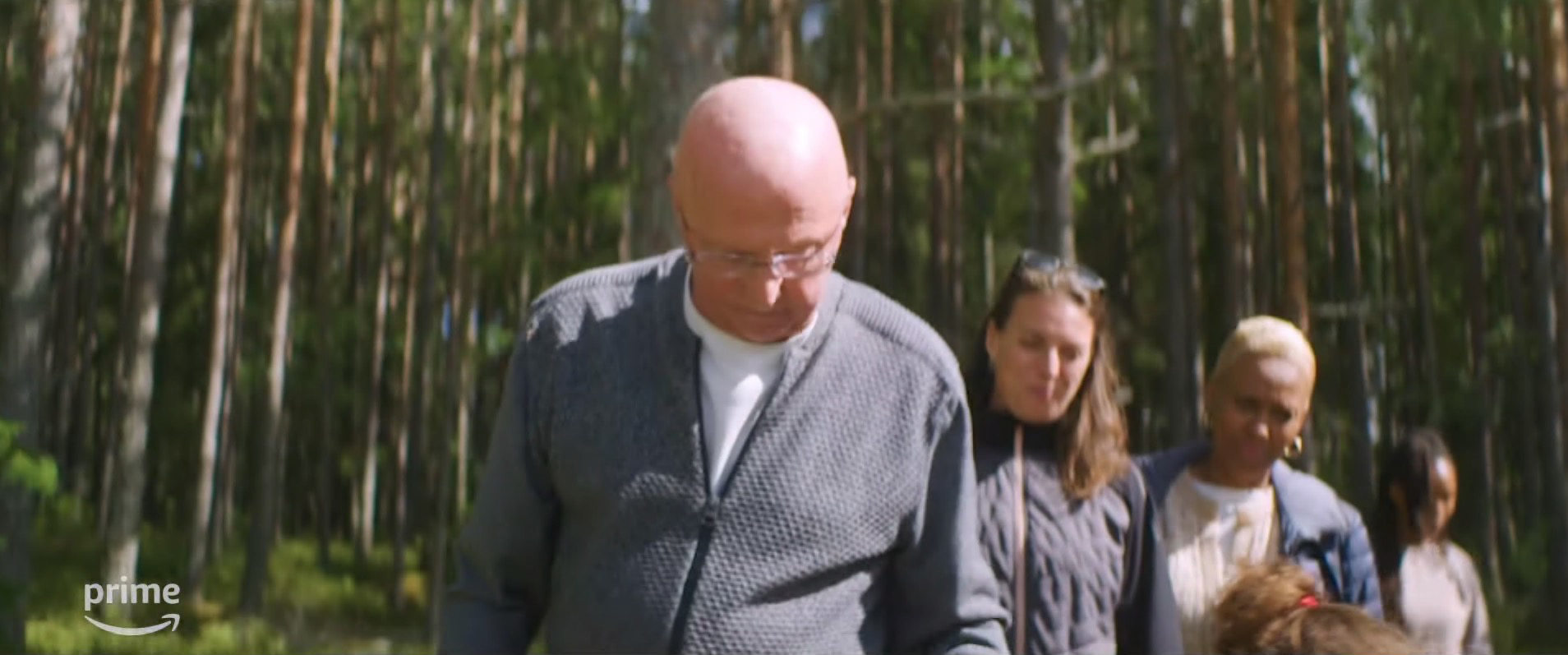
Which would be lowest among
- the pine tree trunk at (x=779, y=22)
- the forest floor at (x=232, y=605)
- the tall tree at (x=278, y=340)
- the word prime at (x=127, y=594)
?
the forest floor at (x=232, y=605)

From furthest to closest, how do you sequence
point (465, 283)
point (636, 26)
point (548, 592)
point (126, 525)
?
point (465, 283), point (636, 26), point (126, 525), point (548, 592)

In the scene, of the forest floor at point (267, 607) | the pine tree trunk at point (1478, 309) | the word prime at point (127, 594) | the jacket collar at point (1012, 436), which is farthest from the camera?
the pine tree trunk at point (1478, 309)

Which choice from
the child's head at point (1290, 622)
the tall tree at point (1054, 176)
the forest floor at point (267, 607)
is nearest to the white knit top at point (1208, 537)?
the child's head at point (1290, 622)

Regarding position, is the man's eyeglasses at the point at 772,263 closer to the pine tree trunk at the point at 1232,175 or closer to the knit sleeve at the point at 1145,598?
the knit sleeve at the point at 1145,598

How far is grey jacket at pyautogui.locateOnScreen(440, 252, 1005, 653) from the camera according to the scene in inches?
68.1

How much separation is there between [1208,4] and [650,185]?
8661 mm

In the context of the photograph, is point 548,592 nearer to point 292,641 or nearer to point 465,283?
point 292,641

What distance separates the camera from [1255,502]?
353 centimetres

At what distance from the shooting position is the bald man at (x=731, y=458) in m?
1.69

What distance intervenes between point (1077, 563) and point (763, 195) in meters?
1.40

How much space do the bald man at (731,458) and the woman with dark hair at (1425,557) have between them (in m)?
2.85

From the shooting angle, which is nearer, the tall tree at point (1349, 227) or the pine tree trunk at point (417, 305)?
the tall tree at point (1349, 227)

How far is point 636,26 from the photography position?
17.5 meters

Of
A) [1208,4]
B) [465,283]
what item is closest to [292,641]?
[465,283]
